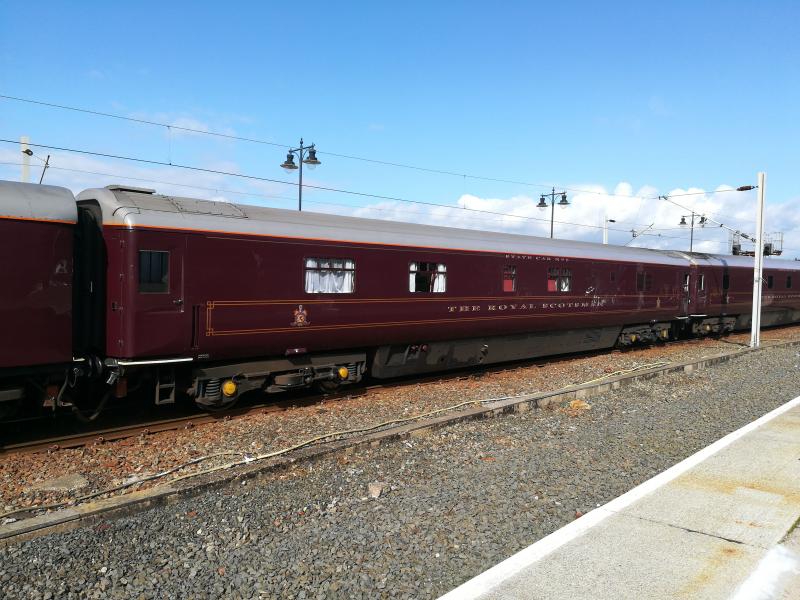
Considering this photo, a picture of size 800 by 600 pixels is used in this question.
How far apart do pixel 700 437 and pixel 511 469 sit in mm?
3085

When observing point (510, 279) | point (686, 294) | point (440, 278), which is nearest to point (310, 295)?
point (440, 278)

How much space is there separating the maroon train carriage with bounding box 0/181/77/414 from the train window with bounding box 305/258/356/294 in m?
3.30

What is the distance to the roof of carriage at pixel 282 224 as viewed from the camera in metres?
7.73

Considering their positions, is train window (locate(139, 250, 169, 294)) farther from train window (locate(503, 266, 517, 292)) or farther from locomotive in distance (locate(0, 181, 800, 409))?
train window (locate(503, 266, 517, 292))

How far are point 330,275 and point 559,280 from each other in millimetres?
6669

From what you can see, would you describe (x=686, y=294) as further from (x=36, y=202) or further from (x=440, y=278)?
(x=36, y=202)

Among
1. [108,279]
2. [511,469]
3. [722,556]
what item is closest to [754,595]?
[722,556]

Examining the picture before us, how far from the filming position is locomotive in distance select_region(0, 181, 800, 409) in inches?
275

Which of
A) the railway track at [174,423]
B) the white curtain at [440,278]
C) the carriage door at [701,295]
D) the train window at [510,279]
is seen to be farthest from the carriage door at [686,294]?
the white curtain at [440,278]

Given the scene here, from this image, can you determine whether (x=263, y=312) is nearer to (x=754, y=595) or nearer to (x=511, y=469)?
(x=511, y=469)

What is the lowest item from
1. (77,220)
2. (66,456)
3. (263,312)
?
(66,456)

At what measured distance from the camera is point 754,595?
3.64 metres

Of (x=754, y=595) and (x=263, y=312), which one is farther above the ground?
(x=263, y=312)

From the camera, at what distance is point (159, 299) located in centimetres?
770
